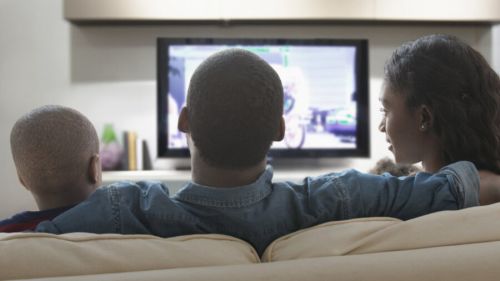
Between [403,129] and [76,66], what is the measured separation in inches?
111

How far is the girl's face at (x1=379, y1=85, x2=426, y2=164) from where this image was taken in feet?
3.92

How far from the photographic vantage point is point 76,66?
3531 millimetres

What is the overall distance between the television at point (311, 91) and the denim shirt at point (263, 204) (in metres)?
2.46

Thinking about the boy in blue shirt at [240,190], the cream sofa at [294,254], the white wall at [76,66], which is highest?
the white wall at [76,66]

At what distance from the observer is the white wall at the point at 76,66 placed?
3525mm

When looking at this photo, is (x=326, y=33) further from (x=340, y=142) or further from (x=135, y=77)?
(x=135, y=77)

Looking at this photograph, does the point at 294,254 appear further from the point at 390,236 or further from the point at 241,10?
the point at 241,10

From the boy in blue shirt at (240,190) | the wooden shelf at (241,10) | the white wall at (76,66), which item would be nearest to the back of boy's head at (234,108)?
the boy in blue shirt at (240,190)

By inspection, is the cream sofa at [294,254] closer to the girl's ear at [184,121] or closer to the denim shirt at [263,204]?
the denim shirt at [263,204]

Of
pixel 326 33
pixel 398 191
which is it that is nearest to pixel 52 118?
pixel 398 191

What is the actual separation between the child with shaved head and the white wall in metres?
2.47

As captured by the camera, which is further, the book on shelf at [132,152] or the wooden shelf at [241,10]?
the book on shelf at [132,152]

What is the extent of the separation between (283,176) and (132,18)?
4.39 ft

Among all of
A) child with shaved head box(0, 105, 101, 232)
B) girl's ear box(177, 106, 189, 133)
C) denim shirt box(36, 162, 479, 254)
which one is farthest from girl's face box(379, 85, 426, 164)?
child with shaved head box(0, 105, 101, 232)
